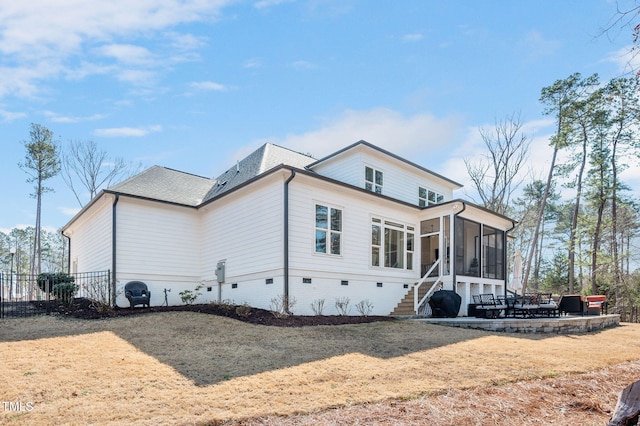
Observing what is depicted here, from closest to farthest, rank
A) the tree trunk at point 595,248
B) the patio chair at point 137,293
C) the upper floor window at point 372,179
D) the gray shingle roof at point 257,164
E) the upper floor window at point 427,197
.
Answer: the patio chair at point 137,293 < the gray shingle roof at point 257,164 < the upper floor window at point 372,179 < the upper floor window at point 427,197 < the tree trunk at point 595,248

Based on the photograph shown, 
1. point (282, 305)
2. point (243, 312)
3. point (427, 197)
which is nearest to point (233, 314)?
point (243, 312)

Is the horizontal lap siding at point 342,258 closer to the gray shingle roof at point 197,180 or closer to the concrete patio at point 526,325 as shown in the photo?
the concrete patio at point 526,325

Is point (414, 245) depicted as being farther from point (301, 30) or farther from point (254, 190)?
point (301, 30)

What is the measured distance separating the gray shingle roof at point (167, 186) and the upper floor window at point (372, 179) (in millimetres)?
6454

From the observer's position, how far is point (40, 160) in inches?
1101

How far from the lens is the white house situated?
12.6m

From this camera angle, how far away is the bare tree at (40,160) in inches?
1074

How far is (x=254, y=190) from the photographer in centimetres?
1360

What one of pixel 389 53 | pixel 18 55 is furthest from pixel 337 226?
pixel 18 55

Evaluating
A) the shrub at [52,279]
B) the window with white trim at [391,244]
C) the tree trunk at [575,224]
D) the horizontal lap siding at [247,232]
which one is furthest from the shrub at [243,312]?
the tree trunk at [575,224]

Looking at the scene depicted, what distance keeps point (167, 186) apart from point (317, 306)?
7.95 metres

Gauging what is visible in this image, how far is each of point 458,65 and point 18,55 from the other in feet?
46.8

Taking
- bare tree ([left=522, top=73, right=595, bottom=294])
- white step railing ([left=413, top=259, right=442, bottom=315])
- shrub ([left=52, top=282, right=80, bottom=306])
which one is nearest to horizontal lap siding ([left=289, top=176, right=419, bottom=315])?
white step railing ([left=413, top=259, right=442, bottom=315])

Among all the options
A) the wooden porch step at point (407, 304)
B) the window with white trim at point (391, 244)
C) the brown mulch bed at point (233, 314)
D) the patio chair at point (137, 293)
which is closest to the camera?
the brown mulch bed at point (233, 314)
